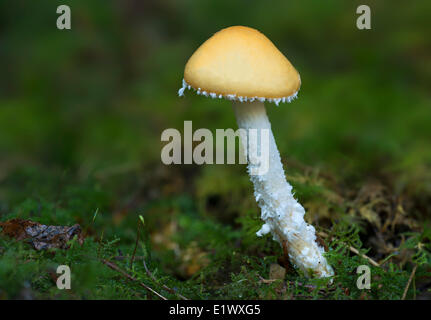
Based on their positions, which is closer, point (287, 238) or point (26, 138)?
point (287, 238)

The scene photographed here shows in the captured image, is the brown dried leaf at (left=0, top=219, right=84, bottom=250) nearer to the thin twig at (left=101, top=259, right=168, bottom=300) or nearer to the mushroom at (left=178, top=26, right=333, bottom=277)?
the thin twig at (left=101, top=259, right=168, bottom=300)

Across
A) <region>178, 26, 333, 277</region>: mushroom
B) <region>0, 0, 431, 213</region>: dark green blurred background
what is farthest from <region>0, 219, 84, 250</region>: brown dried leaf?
<region>0, 0, 431, 213</region>: dark green blurred background

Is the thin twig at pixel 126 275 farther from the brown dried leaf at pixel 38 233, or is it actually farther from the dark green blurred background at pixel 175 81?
the dark green blurred background at pixel 175 81

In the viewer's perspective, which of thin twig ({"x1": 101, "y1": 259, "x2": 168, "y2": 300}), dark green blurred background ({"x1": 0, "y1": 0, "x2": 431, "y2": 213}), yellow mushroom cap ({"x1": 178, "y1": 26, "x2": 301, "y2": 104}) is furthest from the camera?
dark green blurred background ({"x1": 0, "y1": 0, "x2": 431, "y2": 213})

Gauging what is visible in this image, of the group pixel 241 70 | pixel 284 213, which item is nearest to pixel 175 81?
pixel 284 213

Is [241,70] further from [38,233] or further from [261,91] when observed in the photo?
[38,233]

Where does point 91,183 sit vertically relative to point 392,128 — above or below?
below

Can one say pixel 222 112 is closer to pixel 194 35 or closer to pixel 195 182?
pixel 195 182
